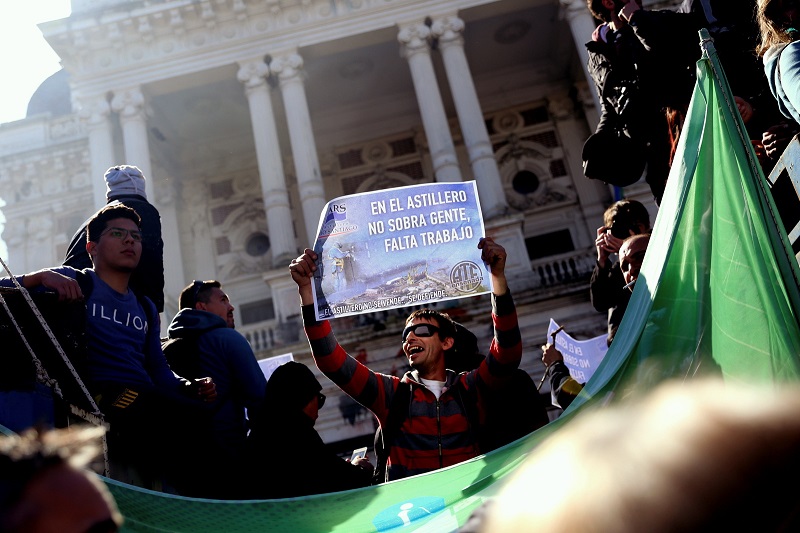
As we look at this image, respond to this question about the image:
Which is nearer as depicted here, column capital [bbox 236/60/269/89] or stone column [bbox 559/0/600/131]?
stone column [bbox 559/0/600/131]

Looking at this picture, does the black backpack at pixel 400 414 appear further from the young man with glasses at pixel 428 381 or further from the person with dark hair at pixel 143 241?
the person with dark hair at pixel 143 241

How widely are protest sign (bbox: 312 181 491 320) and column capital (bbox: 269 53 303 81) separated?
18109 millimetres

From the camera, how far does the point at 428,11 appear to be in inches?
838

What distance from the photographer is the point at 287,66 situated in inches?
832

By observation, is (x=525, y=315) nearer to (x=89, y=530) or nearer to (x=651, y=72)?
(x=651, y=72)

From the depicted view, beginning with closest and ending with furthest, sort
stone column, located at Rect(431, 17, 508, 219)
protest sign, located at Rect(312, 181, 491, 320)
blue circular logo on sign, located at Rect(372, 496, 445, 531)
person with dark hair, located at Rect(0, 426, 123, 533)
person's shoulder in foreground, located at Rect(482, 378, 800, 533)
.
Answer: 1. person's shoulder in foreground, located at Rect(482, 378, 800, 533)
2. person with dark hair, located at Rect(0, 426, 123, 533)
3. blue circular logo on sign, located at Rect(372, 496, 445, 531)
4. protest sign, located at Rect(312, 181, 491, 320)
5. stone column, located at Rect(431, 17, 508, 219)

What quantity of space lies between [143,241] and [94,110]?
19.0m

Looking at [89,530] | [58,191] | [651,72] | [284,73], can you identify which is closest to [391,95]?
[284,73]

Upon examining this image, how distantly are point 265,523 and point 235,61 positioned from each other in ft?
67.5

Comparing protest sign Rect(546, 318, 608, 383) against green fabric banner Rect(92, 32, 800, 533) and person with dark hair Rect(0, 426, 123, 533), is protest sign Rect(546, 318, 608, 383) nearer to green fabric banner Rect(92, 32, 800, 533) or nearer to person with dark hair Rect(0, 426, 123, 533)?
green fabric banner Rect(92, 32, 800, 533)

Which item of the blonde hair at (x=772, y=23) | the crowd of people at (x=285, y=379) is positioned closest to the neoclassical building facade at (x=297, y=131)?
the crowd of people at (x=285, y=379)

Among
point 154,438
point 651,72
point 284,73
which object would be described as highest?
point 284,73

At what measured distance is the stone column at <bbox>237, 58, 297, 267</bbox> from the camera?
19.4m

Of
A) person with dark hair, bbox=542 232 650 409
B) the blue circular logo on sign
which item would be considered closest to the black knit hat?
the blue circular logo on sign
